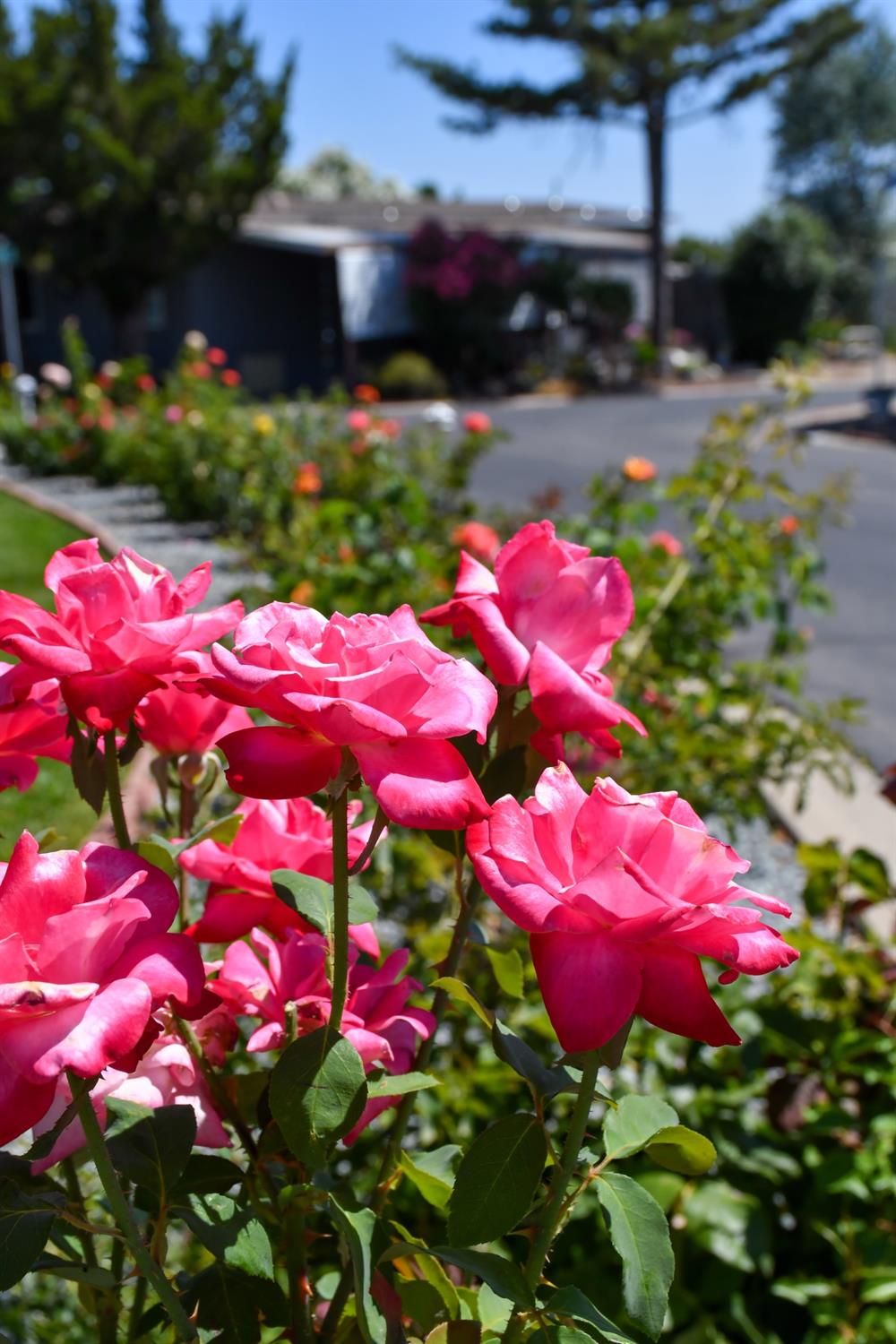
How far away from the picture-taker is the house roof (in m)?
25.2

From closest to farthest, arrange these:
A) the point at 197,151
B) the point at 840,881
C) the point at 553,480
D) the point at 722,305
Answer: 1. the point at 840,881
2. the point at 553,480
3. the point at 197,151
4. the point at 722,305

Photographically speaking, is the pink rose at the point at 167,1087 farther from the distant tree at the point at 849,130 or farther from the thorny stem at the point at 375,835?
the distant tree at the point at 849,130

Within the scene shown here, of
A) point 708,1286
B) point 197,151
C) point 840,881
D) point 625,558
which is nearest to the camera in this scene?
point 708,1286

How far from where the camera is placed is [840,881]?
5.98 feet

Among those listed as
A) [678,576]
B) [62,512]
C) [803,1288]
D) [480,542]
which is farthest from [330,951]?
[62,512]

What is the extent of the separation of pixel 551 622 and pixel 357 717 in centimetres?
25

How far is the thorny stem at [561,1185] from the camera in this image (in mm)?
642

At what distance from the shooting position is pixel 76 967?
58 centimetres

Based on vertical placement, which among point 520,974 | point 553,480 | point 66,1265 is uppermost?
point 520,974

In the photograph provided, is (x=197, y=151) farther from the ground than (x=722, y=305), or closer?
farther from the ground

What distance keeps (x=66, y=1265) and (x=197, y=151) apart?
25.0 m

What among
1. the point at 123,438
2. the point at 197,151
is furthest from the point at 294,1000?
the point at 197,151

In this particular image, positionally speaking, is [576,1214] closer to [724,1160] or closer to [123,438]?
[724,1160]

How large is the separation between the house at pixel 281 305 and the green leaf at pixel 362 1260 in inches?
983
